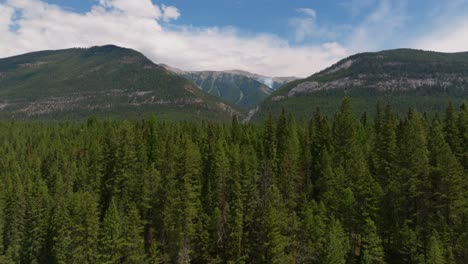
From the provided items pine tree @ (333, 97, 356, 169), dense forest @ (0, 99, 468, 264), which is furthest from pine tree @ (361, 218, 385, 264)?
pine tree @ (333, 97, 356, 169)

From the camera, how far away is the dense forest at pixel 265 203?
163 feet

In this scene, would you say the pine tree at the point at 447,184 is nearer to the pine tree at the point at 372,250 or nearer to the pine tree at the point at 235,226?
the pine tree at the point at 372,250

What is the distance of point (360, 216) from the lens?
178 ft

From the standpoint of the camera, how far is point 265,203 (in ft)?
173

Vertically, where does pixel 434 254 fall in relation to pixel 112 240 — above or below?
above

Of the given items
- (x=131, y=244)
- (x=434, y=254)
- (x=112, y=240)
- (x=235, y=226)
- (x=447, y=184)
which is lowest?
(x=131, y=244)

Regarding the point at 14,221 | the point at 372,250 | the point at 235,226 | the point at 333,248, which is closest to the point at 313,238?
the point at 333,248

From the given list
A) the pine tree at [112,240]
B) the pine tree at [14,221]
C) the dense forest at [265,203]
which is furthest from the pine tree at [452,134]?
the pine tree at [14,221]

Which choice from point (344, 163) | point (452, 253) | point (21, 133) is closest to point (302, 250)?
point (452, 253)

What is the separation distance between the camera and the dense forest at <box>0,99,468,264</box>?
163 feet

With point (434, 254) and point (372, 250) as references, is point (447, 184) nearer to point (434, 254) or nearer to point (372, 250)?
point (434, 254)

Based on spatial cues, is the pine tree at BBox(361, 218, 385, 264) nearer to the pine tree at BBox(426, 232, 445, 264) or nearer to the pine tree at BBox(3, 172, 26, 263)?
the pine tree at BBox(426, 232, 445, 264)

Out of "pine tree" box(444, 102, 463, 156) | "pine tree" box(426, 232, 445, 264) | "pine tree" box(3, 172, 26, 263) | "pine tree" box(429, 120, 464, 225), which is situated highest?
"pine tree" box(444, 102, 463, 156)

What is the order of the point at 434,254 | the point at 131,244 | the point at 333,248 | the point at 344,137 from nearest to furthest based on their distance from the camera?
the point at 434,254 → the point at 333,248 → the point at 131,244 → the point at 344,137
